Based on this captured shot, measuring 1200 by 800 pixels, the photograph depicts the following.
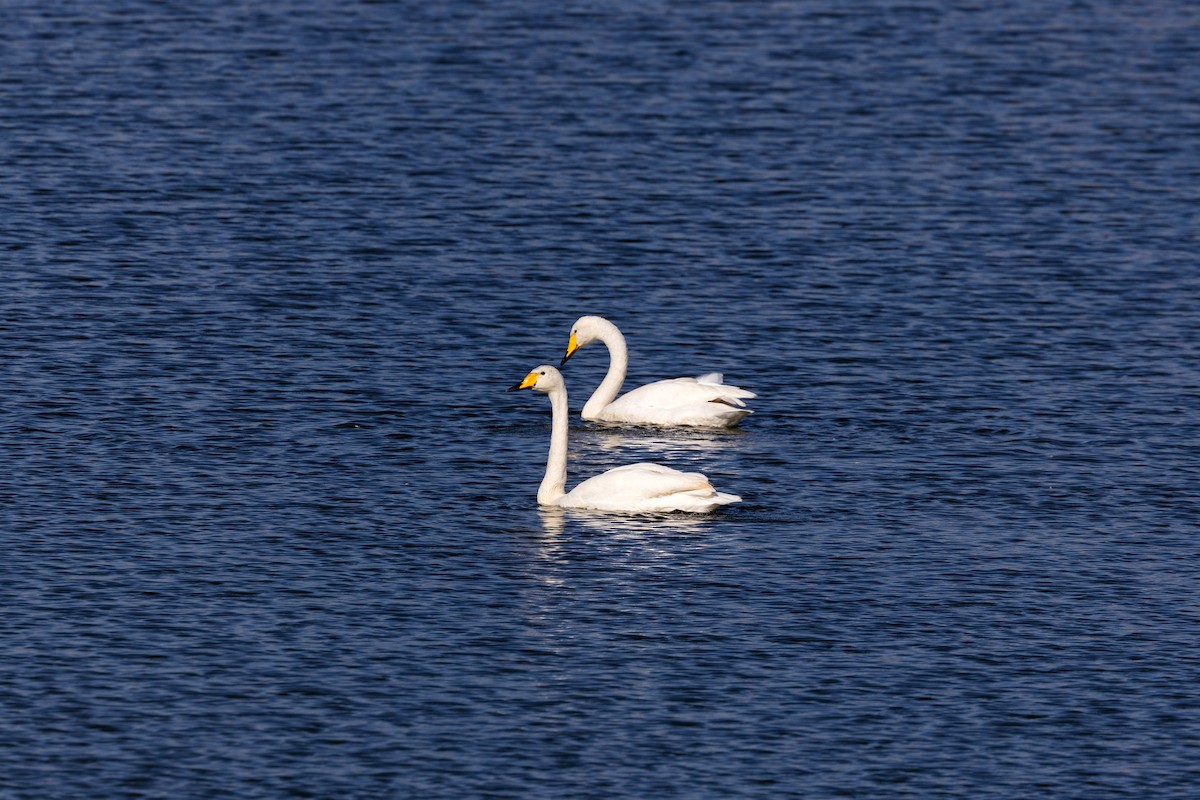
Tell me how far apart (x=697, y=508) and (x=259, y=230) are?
16.7 meters

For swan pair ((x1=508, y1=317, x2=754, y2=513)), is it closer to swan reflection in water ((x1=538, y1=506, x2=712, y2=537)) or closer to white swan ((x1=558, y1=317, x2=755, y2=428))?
white swan ((x1=558, y1=317, x2=755, y2=428))

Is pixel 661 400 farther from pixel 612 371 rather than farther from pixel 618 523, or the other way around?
pixel 618 523

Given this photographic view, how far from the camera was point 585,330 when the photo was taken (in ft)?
113

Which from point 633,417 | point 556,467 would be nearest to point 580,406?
point 633,417

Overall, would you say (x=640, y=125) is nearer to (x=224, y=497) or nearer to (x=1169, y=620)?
(x=224, y=497)

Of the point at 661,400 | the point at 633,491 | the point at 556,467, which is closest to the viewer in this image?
the point at 633,491

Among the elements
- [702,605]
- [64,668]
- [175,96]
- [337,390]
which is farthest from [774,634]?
[175,96]

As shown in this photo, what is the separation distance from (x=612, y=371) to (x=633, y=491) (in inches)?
278

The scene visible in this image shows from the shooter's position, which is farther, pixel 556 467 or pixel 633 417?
pixel 633 417

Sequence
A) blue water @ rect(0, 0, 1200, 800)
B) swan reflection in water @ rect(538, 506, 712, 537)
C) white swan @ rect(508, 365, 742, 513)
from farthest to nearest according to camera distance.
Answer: white swan @ rect(508, 365, 742, 513) < swan reflection in water @ rect(538, 506, 712, 537) < blue water @ rect(0, 0, 1200, 800)

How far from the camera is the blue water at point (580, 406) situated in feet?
71.1

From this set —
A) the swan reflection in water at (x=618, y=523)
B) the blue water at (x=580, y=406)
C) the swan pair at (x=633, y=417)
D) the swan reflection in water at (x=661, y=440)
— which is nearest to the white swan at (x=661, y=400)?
the swan pair at (x=633, y=417)

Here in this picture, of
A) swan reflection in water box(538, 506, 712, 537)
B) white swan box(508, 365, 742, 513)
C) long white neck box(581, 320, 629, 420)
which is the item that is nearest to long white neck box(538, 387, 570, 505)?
white swan box(508, 365, 742, 513)

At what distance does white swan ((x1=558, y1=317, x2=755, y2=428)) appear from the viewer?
32.2 m
